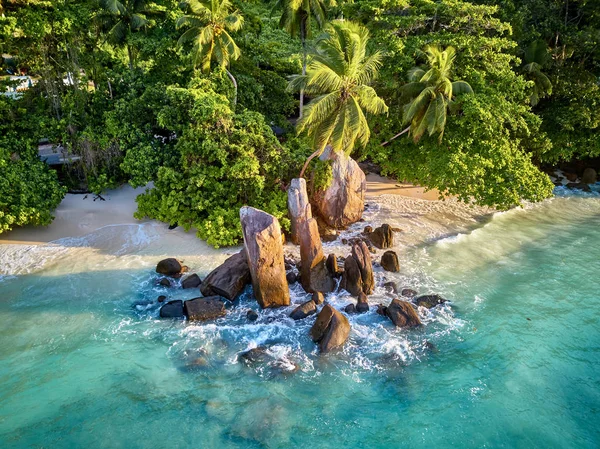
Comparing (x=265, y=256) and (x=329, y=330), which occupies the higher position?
(x=265, y=256)

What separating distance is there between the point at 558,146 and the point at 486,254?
39.1 ft

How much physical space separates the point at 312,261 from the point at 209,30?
13034 millimetres

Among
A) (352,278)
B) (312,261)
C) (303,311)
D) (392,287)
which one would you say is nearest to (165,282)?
(303,311)

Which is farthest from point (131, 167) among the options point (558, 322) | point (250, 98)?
point (558, 322)

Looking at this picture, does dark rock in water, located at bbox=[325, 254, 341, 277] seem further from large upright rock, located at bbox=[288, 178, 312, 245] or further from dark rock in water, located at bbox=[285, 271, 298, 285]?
large upright rock, located at bbox=[288, 178, 312, 245]

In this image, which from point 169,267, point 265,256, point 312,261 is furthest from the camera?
point 169,267

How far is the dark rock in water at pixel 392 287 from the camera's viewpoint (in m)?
18.7

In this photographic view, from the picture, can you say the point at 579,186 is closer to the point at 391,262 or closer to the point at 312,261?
the point at 391,262

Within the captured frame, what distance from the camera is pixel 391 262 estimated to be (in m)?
20.1

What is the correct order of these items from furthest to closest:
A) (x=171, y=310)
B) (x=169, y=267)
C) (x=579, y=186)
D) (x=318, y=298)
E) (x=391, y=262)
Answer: (x=579, y=186) → (x=391, y=262) → (x=169, y=267) → (x=318, y=298) → (x=171, y=310)

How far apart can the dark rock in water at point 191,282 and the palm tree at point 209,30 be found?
11.4 metres

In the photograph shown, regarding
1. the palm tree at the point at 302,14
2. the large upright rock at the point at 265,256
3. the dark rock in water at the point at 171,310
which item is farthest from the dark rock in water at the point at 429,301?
the palm tree at the point at 302,14

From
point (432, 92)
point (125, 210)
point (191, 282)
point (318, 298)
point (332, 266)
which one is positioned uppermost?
point (432, 92)

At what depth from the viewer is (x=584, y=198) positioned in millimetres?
29125
